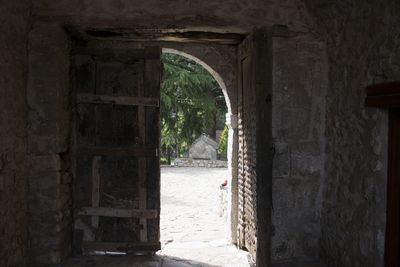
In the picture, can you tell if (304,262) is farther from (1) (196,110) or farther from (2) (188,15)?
(1) (196,110)

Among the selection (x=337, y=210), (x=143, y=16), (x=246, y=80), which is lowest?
(x=337, y=210)

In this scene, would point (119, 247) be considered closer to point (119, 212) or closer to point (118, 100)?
point (119, 212)

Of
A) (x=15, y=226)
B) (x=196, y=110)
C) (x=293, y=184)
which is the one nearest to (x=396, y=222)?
(x=293, y=184)

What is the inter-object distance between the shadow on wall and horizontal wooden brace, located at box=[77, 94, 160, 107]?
1482 millimetres

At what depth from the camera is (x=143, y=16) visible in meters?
3.55

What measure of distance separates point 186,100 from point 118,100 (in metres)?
11.7

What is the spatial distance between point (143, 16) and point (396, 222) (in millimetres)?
2400

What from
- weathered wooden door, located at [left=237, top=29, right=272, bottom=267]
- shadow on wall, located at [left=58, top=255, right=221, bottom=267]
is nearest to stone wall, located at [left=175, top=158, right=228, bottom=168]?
weathered wooden door, located at [left=237, top=29, right=272, bottom=267]

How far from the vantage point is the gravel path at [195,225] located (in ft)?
15.0

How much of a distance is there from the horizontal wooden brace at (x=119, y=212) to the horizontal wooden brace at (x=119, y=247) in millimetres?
286

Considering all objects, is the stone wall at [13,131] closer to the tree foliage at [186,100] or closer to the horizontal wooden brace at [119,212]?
the horizontal wooden brace at [119,212]

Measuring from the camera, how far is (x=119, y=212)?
4230mm

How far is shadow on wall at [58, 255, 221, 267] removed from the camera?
13.1ft

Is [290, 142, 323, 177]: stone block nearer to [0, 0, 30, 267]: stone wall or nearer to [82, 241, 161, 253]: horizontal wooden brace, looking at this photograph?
[82, 241, 161, 253]: horizontal wooden brace
